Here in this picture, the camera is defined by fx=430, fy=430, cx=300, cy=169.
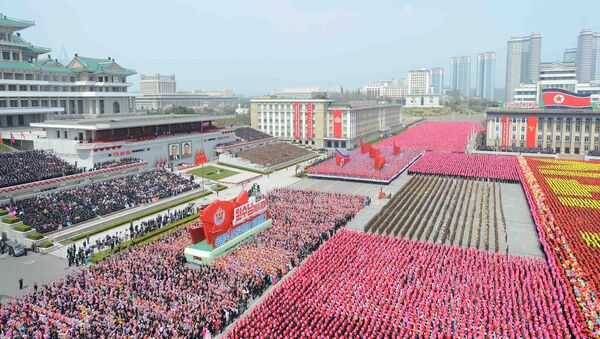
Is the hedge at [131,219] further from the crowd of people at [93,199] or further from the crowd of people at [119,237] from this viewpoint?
the crowd of people at [93,199]

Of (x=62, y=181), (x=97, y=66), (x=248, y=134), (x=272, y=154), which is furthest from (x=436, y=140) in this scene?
(x=62, y=181)

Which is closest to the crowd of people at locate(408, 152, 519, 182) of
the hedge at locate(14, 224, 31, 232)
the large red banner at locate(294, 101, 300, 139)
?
the large red banner at locate(294, 101, 300, 139)

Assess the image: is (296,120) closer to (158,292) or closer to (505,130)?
(505,130)

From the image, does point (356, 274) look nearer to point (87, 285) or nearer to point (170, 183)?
point (87, 285)

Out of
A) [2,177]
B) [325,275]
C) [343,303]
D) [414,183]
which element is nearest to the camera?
[343,303]

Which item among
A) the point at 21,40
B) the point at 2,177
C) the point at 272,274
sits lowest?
the point at 272,274

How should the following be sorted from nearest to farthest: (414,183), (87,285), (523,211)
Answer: (87,285) → (523,211) → (414,183)

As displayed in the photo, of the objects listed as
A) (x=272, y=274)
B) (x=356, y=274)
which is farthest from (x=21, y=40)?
(x=356, y=274)
